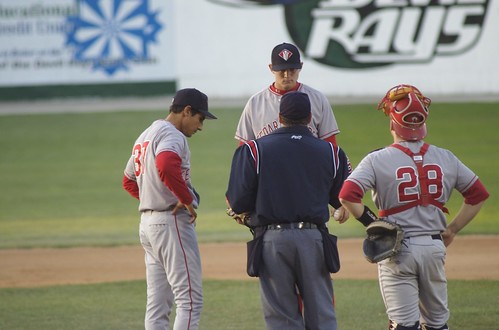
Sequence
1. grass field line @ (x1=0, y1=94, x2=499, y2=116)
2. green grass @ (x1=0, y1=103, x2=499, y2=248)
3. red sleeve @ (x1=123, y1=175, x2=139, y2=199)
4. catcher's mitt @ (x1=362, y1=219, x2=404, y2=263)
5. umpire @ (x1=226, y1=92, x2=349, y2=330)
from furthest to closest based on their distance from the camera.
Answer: grass field line @ (x1=0, y1=94, x2=499, y2=116) < green grass @ (x1=0, y1=103, x2=499, y2=248) < red sleeve @ (x1=123, y1=175, x2=139, y2=199) < umpire @ (x1=226, y1=92, x2=349, y2=330) < catcher's mitt @ (x1=362, y1=219, x2=404, y2=263)

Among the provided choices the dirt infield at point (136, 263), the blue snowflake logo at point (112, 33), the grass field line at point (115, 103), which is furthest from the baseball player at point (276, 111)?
the blue snowflake logo at point (112, 33)

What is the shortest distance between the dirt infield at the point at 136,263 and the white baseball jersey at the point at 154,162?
12.6 ft

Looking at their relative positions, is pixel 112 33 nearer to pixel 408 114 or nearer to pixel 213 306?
pixel 213 306

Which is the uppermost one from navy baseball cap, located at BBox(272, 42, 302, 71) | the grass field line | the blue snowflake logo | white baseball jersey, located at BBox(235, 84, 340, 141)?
the blue snowflake logo

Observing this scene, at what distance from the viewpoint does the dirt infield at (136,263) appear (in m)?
10.1

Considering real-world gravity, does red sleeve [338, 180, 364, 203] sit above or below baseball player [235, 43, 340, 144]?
below

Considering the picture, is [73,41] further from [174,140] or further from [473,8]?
[174,140]

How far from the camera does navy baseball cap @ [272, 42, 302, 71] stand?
6.55 meters

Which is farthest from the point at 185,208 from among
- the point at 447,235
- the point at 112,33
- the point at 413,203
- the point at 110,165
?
the point at 112,33

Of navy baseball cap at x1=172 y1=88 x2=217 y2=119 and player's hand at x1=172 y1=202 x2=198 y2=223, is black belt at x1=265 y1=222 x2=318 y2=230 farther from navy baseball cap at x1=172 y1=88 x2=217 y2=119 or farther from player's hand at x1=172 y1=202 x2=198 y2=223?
navy baseball cap at x1=172 y1=88 x2=217 y2=119

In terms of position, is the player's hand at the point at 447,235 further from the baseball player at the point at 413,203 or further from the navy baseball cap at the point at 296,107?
the navy baseball cap at the point at 296,107

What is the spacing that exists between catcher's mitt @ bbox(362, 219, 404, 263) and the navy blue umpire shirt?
0.31 metres

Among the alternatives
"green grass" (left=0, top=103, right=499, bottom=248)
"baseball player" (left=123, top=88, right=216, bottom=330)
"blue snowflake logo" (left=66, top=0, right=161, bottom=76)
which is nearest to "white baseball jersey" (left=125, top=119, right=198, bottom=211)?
"baseball player" (left=123, top=88, right=216, bottom=330)

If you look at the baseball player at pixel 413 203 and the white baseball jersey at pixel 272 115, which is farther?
the white baseball jersey at pixel 272 115
